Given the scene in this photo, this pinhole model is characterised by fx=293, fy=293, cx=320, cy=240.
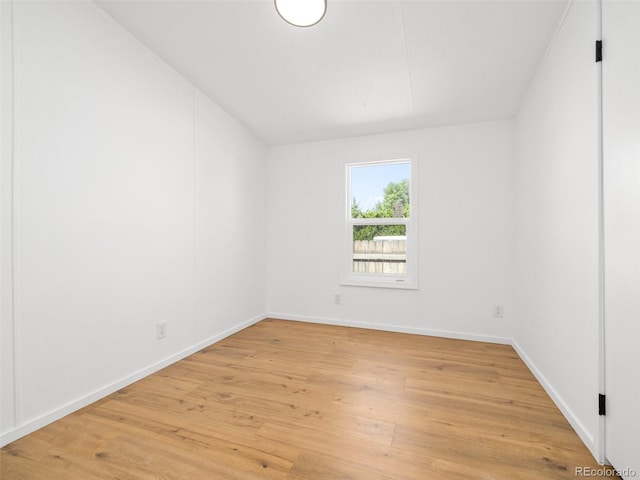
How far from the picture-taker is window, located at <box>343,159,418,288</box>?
3.47 m

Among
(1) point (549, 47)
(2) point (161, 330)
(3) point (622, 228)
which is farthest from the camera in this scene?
(2) point (161, 330)

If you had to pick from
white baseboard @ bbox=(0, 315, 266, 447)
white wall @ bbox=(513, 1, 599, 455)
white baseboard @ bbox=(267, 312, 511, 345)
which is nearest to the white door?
white wall @ bbox=(513, 1, 599, 455)

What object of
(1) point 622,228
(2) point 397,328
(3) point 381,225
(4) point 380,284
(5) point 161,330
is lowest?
(2) point 397,328

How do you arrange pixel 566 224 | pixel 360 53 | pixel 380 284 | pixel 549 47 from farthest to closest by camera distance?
pixel 380 284 < pixel 360 53 < pixel 549 47 < pixel 566 224

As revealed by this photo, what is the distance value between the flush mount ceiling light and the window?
2052 millimetres

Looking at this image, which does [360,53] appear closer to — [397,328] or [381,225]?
[381,225]

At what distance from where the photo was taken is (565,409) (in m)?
1.71

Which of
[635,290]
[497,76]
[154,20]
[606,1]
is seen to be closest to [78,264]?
[154,20]

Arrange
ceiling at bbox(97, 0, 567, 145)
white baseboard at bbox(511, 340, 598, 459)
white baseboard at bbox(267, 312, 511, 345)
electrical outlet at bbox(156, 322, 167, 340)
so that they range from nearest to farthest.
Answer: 1. white baseboard at bbox(511, 340, 598, 459)
2. ceiling at bbox(97, 0, 567, 145)
3. electrical outlet at bbox(156, 322, 167, 340)
4. white baseboard at bbox(267, 312, 511, 345)

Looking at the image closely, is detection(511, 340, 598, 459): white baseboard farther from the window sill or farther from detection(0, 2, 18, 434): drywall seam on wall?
detection(0, 2, 18, 434): drywall seam on wall

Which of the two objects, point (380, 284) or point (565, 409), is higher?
point (380, 284)

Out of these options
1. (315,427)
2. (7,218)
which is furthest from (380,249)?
(7,218)

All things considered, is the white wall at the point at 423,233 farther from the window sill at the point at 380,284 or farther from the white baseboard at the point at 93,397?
the white baseboard at the point at 93,397

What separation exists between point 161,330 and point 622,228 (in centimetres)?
291
